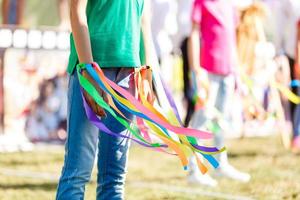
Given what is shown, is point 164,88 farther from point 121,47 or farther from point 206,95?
point 206,95

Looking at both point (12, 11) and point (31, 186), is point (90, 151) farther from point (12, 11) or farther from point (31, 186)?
point (12, 11)

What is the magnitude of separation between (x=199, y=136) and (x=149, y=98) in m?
0.35

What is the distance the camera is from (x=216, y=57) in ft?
23.1

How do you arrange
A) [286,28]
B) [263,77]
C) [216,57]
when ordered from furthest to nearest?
[263,77] → [286,28] → [216,57]

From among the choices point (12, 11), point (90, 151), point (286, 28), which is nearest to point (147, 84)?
point (90, 151)

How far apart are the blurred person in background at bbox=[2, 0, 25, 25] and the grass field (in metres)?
1.33

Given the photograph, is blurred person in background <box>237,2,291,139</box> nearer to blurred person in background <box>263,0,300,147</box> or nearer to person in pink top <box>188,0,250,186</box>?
blurred person in background <box>263,0,300,147</box>

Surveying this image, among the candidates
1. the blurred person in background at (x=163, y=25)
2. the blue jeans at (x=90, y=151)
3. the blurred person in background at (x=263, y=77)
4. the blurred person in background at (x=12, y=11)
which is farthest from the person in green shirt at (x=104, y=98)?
the blurred person in background at (x=163, y=25)

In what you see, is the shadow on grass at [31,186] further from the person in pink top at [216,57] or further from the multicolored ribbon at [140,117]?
the multicolored ribbon at [140,117]

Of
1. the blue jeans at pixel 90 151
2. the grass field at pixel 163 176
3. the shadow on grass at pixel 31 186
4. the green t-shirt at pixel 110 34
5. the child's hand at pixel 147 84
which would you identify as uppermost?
the green t-shirt at pixel 110 34

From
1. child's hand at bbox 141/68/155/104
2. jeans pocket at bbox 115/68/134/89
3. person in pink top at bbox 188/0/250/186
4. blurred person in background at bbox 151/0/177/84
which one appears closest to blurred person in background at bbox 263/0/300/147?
blurred person in background at bbox 151/0/177/84

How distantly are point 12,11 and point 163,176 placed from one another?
105 inches

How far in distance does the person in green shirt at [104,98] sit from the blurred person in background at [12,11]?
492 cm

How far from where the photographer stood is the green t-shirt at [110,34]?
3979mm
